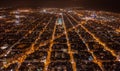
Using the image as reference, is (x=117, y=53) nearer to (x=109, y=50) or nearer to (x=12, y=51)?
(x=109, y=50)

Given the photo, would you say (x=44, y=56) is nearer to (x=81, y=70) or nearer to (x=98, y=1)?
(x=81, y=70)

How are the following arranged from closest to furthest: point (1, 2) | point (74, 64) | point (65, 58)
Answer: point (74, 64)
point (65, 58)
point (1, 2)

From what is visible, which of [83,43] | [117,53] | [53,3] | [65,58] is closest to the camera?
[65,58]

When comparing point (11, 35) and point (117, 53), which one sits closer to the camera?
point (117, 53)

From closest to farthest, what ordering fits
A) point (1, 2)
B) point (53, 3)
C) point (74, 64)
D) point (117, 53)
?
1. point (74, 64)
2. point (117, 53)
3. point (1, 2)
4. point (53, 3)

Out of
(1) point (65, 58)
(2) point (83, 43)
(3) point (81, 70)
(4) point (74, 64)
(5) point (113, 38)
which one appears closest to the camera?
(3) point (81, 70)

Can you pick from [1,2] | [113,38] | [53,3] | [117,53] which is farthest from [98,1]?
[117,53]

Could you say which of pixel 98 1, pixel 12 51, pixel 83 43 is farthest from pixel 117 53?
pixel 98 1

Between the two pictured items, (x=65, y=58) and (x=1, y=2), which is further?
(x=1, y=2)

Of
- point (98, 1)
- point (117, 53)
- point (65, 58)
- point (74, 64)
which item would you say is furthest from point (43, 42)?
point (98, 1)
